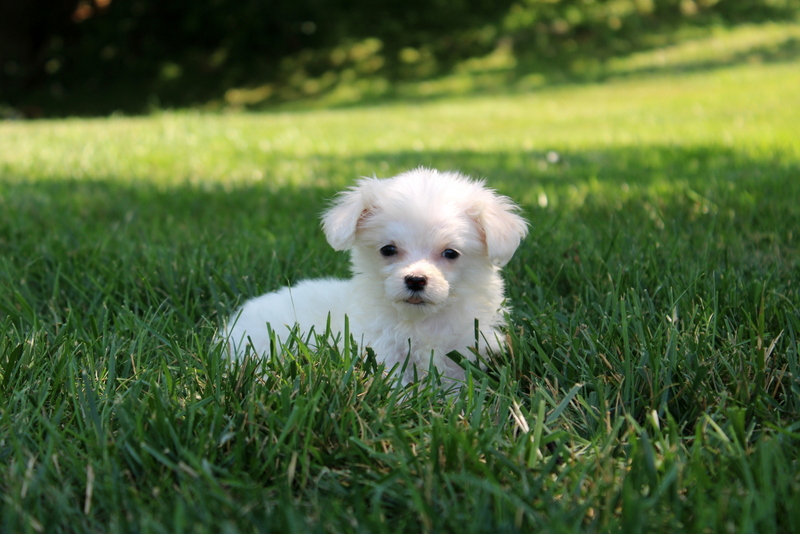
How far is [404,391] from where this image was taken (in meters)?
2.10

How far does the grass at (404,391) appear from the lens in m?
1.60

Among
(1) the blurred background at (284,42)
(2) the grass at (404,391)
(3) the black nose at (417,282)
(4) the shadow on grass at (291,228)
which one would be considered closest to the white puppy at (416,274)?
(3) the black nose at (417,282)

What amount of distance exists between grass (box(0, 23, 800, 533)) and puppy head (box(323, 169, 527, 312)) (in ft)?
0.97

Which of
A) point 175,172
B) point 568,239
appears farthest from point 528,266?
point 175,172

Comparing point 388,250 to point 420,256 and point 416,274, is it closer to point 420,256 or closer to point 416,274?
point 420,256

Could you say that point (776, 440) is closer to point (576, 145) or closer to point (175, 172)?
point (175, 172)

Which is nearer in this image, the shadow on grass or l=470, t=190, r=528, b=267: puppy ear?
l=470, t=190, r=528, b=267: puppy ear

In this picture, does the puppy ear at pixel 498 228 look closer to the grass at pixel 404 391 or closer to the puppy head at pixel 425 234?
the puppy head at pixel 425 234

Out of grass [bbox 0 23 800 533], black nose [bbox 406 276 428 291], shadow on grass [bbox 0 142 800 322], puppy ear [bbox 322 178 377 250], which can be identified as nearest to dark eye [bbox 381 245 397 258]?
puppy ear [bbox 322 178 377 250]

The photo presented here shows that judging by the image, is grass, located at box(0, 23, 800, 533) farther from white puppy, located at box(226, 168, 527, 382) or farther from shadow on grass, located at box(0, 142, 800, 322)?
white puppy, located at box(226, 168, 527, 382)

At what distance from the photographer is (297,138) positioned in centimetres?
778

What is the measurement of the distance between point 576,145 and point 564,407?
5.70 meters

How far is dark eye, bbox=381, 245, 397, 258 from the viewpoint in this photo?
8.75 feet

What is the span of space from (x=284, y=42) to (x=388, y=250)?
17.2 meters
